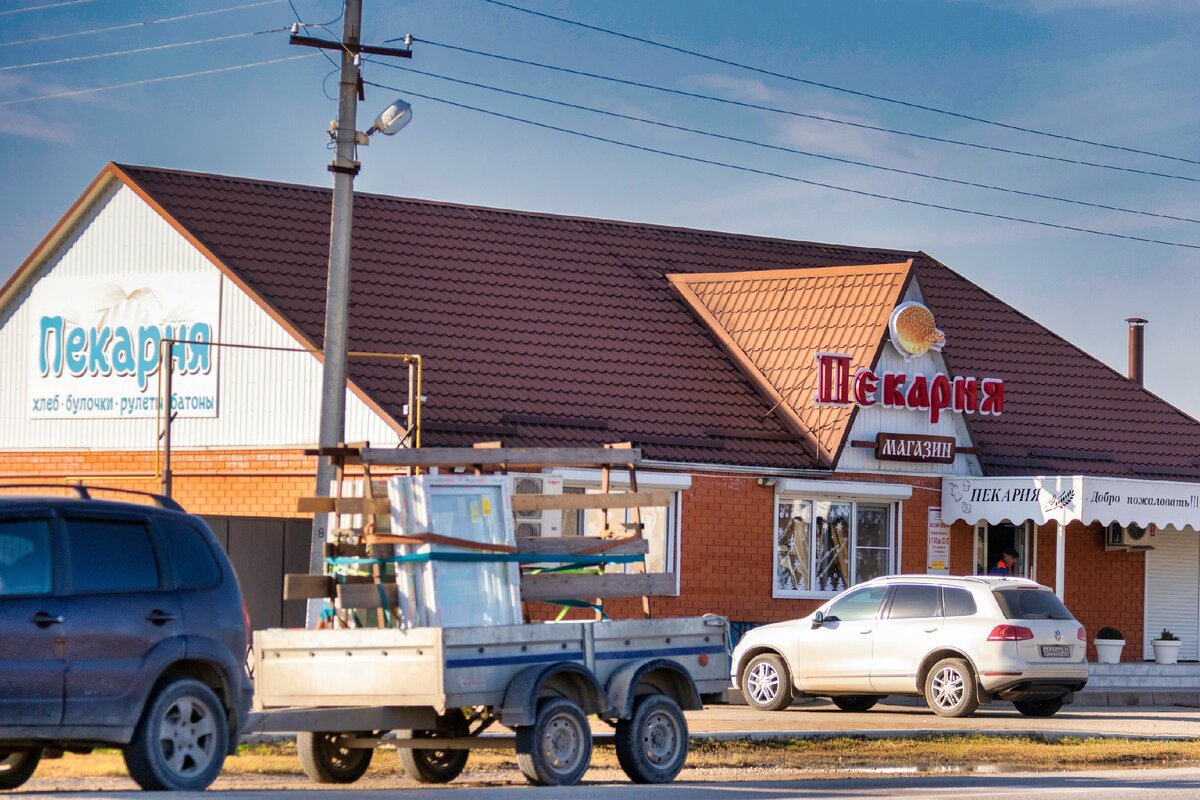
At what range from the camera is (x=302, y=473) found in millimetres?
26562

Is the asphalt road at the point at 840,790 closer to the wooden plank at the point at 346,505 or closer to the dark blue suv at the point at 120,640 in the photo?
the dark blue suv at the point at 120,640

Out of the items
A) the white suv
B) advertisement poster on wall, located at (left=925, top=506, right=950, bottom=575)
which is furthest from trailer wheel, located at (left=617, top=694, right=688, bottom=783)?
advertisement poster on wall, located at (left=925, top=506, right=950, bottom=575)

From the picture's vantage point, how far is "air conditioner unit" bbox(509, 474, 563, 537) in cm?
2586

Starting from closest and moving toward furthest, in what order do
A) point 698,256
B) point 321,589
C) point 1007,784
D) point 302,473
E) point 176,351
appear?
point 321,589, point 1007,784, point 302,473, point 176,351, point 698,256

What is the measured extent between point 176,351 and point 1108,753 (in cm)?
1520

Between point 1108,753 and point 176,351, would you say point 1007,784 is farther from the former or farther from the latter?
point 176,351

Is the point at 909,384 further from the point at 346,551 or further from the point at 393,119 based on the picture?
the point at 346,551

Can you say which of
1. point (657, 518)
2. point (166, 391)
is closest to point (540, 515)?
point (657, 518)

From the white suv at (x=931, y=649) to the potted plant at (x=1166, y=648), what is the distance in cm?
814

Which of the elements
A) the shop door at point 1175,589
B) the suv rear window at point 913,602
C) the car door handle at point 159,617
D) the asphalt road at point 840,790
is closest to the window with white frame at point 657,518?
the suv rear window at point 913,602

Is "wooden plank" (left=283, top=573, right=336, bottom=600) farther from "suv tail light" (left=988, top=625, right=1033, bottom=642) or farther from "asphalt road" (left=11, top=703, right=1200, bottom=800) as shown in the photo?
"suv tail light" (left=988, top=625, right=1033, bottom=642)

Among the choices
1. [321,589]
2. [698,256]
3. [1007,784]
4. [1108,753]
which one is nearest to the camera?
[321,589]

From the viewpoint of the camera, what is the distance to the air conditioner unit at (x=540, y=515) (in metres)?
25.9

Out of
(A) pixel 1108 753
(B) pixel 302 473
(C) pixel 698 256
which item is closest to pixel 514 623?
(A) pixel 1108 753
